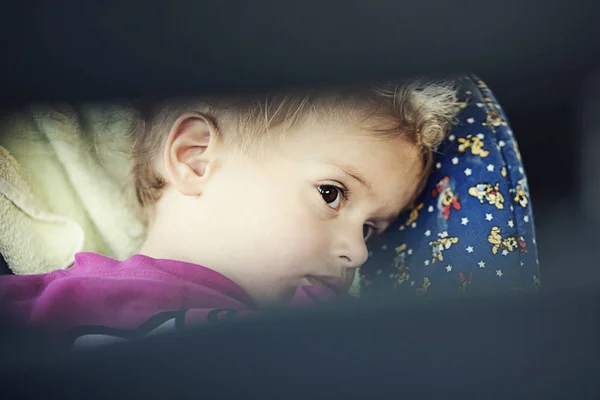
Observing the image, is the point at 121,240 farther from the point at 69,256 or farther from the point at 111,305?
the point at 111,305

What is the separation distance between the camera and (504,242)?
2.99ft

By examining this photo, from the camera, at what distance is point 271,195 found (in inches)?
33.1

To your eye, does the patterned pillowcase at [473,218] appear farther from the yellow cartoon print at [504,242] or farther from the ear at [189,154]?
the ear at [189,154]

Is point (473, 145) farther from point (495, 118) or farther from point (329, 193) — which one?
point (329, 193)

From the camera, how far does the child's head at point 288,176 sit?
2.73 feet

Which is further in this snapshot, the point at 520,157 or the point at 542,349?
the point at 520,157

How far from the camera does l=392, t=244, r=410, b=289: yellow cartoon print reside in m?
0.98

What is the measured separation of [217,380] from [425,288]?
60 centimetres

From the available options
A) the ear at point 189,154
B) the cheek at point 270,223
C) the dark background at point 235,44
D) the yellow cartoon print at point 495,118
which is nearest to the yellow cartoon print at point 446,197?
the yellow cartoon print at point 495,118

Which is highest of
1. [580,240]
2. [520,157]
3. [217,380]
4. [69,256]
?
[520,157]

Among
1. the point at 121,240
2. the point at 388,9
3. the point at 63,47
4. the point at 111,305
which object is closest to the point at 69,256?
the point at 121,240

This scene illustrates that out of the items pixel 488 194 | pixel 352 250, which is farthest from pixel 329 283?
pixel 488 194

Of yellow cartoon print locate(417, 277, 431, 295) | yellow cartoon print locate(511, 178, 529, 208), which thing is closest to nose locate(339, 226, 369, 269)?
yellow cartoon print locate(417, 277, 431, 295)

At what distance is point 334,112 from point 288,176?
102 mm
